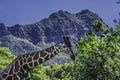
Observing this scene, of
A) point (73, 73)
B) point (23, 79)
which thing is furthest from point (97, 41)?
point (23, 79)

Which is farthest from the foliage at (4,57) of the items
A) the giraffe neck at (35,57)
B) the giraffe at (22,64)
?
the giraffe at (22,64)

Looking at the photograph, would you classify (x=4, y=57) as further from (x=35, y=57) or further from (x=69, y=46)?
(x=35, y=57)

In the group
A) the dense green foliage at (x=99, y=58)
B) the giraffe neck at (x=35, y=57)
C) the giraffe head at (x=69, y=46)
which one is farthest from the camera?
the dense green foliage at (x=99, y=58)

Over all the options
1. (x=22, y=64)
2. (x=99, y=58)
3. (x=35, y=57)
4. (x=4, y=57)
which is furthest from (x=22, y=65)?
(x=4, y=57)

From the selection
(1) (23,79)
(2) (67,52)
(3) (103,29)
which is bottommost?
(1) (23,79)

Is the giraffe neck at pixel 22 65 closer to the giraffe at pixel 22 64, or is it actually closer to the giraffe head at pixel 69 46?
the giraffe at pixel 22 64

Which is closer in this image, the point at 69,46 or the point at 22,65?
the point at 22,65

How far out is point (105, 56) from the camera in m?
31.9

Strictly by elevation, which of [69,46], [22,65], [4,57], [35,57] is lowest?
[22,65]

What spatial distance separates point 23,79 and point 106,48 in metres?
12.1

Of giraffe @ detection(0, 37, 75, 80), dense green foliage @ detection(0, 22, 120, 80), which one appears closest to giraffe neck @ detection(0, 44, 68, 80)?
giraffe @ detection(0, 37, 75, 80)

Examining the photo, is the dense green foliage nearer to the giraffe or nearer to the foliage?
the giraffe

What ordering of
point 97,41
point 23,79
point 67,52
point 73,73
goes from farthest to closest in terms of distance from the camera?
point 73,73, point 97,41, point 67,52, point 23,79

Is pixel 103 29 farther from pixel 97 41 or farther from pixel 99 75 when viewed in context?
pixel 99 75
